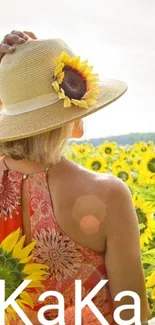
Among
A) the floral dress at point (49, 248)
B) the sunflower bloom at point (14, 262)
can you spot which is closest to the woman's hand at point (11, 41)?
the floral dress at point (49, 248)

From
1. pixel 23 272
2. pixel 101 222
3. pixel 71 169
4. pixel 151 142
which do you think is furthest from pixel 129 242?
pixel 151 142

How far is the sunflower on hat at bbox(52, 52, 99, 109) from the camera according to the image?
1.44m


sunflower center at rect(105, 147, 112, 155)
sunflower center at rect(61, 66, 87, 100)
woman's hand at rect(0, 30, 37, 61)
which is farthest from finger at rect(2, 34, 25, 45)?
sunflower center at rect(105, 147, 112, 155)

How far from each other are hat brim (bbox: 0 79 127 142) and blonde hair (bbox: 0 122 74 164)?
2 centimetres

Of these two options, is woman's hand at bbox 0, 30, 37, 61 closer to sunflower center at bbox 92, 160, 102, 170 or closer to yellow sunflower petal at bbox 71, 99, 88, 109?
yellow sunflower petal at bbox 71, 99, 88, 109

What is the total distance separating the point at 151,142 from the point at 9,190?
151 inches

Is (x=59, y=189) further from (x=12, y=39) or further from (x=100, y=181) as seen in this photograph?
(x=12, y=39)

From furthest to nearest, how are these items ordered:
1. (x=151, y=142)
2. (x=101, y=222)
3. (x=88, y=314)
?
(x=151, y=142)
(x=101, y=222)
(x=88, y=314)

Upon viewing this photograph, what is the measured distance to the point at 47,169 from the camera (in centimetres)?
142

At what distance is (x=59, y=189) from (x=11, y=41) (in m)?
0.31

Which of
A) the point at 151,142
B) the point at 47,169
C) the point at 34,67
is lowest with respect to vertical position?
the point at 151,142

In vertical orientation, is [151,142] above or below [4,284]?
below

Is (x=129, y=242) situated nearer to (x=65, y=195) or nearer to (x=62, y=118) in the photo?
(x=65, y=195)

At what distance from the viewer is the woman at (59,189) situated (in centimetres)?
137
